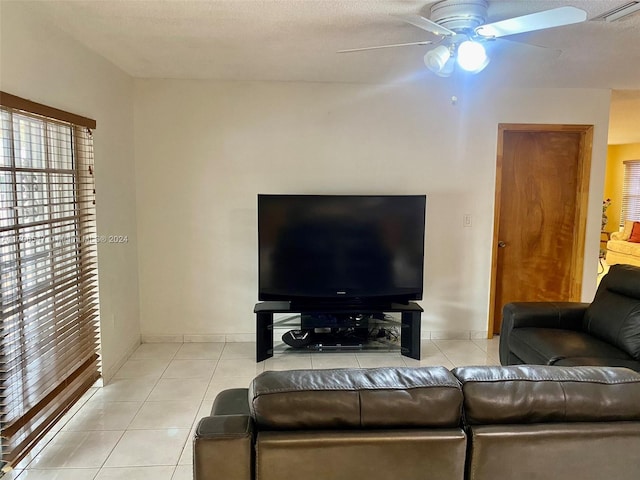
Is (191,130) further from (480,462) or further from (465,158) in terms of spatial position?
(480,462)

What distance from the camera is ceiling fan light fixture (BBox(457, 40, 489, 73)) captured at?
7.72ft

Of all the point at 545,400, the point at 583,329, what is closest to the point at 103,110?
Answer: the point at 545,400

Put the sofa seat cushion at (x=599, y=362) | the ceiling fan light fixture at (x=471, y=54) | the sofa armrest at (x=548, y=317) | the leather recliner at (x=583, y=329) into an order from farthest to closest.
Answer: the sofa armrest at (x=548, y=317) < the leather recliner at (x=583, y=329) < the sofa seat cushion at (x=599, y=362) < the ceiling fan light fixture at (x=471, y=54)

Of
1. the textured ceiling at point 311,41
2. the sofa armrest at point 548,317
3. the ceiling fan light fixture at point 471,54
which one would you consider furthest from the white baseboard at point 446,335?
the ceiling fan light fixture at point 471,54

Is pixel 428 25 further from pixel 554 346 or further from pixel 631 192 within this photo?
pixel 631 192

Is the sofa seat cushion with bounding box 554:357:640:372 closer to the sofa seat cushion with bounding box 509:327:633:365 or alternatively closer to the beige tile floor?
the sofa seat cushion with bounding box 509:327:633:365

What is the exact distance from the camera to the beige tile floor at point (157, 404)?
2.52 metres

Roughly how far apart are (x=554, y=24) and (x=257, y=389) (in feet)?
6.70

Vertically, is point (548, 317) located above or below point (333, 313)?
above

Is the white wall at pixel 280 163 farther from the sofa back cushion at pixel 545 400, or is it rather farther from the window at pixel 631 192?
the window at pixel 631 192

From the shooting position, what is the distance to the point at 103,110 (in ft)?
11.8

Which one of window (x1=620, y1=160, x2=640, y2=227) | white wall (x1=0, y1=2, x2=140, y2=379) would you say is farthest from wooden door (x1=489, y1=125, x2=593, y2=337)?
window (x1=620, y1=160, x2=640, y2=227)

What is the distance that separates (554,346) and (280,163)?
8.96ft

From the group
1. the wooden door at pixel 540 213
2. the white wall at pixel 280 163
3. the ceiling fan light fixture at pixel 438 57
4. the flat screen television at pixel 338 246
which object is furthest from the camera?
the wooden door at pixel 540 213
